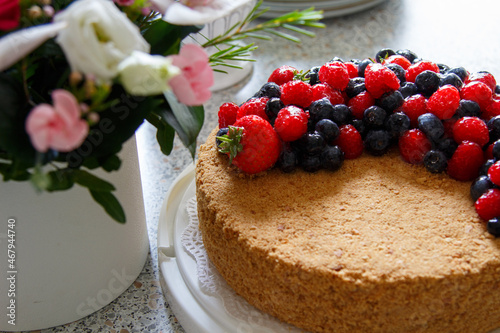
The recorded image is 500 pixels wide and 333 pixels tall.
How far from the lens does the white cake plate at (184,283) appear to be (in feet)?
2.88

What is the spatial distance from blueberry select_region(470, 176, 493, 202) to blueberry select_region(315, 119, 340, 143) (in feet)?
0.82

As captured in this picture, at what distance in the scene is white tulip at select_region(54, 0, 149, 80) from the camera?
0.51m

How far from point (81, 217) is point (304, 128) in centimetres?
41

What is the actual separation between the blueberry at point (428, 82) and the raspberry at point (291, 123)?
0.25m

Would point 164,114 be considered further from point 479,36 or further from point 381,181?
point 479,36

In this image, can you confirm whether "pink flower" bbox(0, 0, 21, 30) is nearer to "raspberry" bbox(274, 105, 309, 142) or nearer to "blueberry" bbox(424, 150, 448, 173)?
"raspberry" bbox(274, 105, 309, 142)

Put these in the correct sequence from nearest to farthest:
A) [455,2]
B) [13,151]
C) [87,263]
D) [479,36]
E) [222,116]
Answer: [13,151]
[87,263]
[222,116]
[479,36]
[455,2]

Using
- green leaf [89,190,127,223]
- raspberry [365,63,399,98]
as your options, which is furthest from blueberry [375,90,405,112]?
green leaf [89,190,127,223]

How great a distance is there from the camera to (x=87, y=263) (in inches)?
34.6

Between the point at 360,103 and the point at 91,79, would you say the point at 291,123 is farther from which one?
the point at 91,79

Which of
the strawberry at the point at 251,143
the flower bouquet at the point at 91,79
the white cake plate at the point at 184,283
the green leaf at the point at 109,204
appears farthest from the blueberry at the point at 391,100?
the green leaf at the point at 109,204

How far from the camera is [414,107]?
3.16 ft

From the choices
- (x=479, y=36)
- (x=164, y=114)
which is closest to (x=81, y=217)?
(x=164, y=114)

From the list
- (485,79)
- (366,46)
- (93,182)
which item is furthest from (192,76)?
(366,46)
